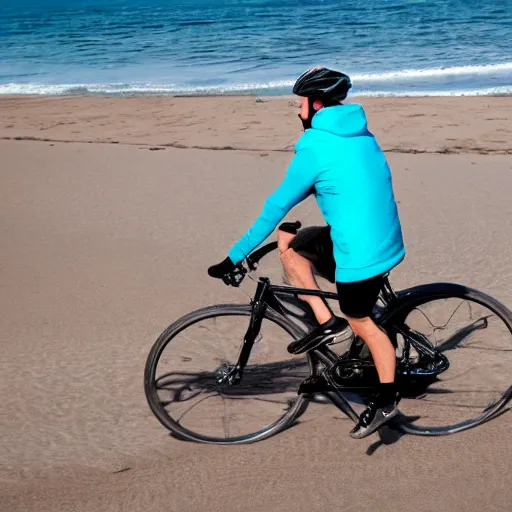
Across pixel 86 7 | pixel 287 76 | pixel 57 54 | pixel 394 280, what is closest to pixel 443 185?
pixel 394 280

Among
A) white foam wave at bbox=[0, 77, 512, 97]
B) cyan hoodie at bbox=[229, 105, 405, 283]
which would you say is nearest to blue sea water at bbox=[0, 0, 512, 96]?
white foam wave at bbox=[0, 77, 512, 97]

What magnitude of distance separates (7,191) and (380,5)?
29.9m

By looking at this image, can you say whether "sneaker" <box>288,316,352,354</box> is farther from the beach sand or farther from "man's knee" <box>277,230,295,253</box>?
the beach sand

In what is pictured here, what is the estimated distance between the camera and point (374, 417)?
12.0ft

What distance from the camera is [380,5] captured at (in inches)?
1389

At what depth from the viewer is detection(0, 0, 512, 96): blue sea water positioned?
17859 mm

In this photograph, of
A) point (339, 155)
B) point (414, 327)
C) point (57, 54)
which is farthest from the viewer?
point (57, 54)

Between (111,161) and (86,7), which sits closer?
(111,161)

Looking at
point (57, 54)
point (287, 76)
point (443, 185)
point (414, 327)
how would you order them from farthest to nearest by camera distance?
point (57, 54) < point (287, 76) < point (443, 185) < point (414, 327)

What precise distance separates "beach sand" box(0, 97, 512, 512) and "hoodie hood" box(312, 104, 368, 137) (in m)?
1.41

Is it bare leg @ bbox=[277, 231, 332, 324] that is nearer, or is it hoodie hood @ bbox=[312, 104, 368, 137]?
hoodie hood @ bbox=[312, 104, 368, 137]

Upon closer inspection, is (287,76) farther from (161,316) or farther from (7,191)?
(161,316)

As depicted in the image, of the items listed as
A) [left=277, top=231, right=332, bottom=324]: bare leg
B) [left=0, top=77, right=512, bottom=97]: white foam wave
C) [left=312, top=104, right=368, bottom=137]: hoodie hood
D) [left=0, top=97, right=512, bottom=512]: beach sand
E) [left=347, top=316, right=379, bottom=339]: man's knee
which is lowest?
[left=0, top=77, right=512, bottom=97]: white foam wave

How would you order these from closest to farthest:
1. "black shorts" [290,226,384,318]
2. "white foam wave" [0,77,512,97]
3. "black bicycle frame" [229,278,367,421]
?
1. "black shorts" [290,226,384,318]
2. "black bicycle frame" [229,278,367,421]
3. "white foam wave" [0,77,512,97]
